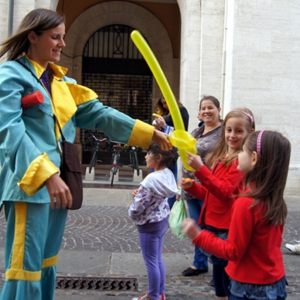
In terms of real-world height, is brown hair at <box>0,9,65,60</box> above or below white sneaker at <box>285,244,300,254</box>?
above

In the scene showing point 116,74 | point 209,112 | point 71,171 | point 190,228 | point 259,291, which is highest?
point 116,74

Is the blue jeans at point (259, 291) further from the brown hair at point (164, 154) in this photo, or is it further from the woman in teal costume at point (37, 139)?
the brown hair at point (164, 154)

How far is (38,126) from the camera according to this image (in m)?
2.42

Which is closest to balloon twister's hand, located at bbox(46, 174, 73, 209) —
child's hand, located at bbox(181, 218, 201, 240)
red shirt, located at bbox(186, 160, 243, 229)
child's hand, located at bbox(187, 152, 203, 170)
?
child's hand, located at bbox(181, 218, 201, 240)

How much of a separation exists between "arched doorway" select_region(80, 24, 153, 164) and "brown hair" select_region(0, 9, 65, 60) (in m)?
13.2

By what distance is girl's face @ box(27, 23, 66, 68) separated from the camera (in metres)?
2.52

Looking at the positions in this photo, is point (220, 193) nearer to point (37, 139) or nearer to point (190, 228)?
point (190, 228)

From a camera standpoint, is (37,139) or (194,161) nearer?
(37,139)

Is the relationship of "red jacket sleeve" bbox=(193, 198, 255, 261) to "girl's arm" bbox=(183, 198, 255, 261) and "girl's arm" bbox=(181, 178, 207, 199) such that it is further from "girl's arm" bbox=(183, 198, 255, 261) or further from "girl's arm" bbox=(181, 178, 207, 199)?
"girl's arm" bbox=(181, 178, 207, 199)

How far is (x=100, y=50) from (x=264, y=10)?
769 cm

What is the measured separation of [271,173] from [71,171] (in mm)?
1062

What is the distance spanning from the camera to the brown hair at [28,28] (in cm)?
249

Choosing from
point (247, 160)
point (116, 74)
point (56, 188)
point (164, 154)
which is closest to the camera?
point (56, 188)

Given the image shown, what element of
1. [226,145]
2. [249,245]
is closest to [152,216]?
[226,145]
